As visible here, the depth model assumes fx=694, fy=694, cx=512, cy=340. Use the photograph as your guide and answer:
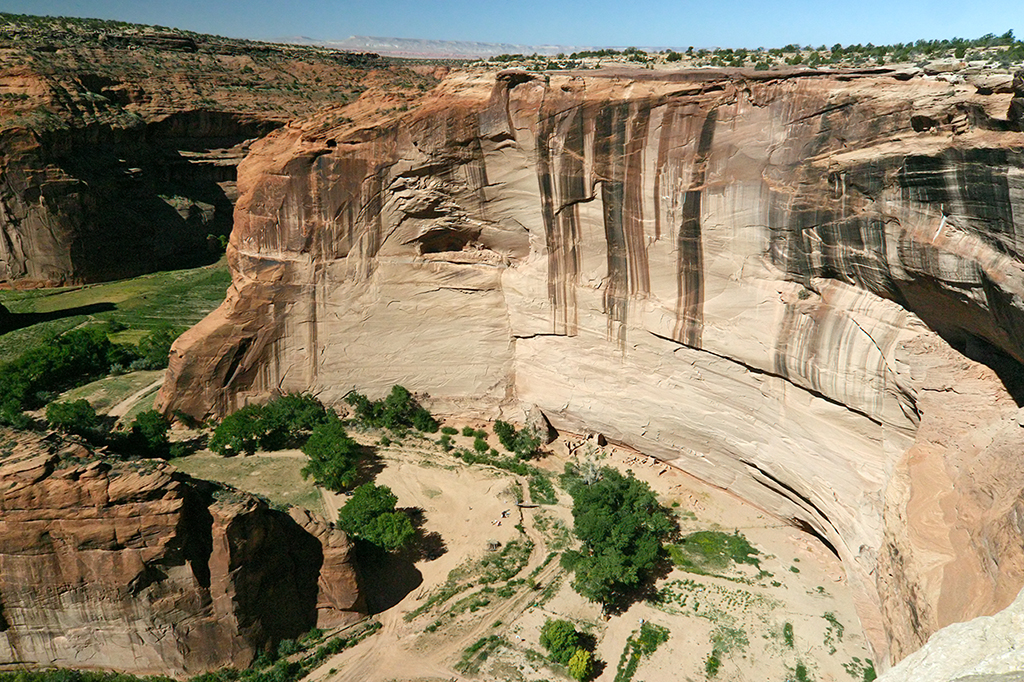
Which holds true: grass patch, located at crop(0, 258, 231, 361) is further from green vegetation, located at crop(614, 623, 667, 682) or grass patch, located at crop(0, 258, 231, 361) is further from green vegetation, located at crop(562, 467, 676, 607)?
green vegetation, located at crop(614, 623, 667, 682)

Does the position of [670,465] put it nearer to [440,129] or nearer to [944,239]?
[944,239]

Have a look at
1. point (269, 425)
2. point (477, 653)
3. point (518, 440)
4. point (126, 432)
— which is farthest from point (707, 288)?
point (126, 432)

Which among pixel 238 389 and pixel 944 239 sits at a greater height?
pixel 944 239

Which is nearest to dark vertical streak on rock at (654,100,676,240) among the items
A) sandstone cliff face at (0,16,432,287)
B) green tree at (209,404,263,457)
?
green tree at (209,404,263,457)

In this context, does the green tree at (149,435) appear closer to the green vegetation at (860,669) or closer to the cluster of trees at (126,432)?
the cluster of trees at (126,432)

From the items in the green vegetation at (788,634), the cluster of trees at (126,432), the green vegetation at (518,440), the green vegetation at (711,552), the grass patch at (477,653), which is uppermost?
the cluster of trees at (126,432)

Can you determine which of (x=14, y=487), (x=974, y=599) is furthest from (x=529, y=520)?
(x=14, y=487)

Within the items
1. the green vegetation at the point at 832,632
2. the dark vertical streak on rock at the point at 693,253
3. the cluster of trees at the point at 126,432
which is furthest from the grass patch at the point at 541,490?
the cluster of trees at the point at 126,432
